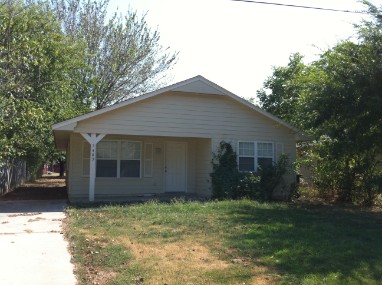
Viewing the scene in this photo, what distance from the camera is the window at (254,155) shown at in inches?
670

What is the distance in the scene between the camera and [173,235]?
877cm

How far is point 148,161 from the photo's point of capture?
1769 centimetres

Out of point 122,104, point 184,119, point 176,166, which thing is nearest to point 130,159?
point 176,166

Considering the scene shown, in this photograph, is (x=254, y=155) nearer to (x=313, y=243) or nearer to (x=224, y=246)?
(x=313, y=243)

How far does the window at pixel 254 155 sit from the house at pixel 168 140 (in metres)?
0.04

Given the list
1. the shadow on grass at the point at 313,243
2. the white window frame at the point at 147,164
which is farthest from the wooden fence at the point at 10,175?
the shadow on grass at the point at 313,243

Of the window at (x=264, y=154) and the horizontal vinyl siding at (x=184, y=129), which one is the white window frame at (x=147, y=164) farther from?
the window at (x=264, y=154)

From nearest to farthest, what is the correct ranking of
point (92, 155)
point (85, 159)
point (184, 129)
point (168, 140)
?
1. point (92, 155)
2. point (184, 129)
3. point (85, 159)
4. point (168, 140)

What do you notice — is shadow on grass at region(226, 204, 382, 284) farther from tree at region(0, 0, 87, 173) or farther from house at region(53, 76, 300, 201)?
tree at region(0, 0, 87, 173)

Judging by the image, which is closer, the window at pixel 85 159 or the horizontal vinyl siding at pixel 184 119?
the horizontal vinyl siding at pixel 184 119

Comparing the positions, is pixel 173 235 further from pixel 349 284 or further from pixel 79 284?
pixel 349 284

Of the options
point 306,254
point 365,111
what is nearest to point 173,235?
point 306,254

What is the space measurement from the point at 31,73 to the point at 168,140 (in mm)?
5944

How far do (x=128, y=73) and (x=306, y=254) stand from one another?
22852 mm
